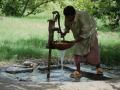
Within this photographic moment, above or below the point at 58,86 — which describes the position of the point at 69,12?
above

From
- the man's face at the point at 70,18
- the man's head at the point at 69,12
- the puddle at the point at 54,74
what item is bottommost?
the puddle at the point at 54,74

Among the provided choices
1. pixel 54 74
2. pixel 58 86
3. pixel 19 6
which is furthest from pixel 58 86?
pixel 19 6

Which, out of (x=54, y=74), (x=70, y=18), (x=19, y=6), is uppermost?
(x=19, y=6)

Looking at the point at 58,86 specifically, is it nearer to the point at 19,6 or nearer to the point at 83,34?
the point at 83,34

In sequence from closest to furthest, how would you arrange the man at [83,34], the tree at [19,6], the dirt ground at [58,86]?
the dirt ground at [58,86] < the man at [83,34] < the tree at [19,6]

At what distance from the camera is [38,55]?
445 inches

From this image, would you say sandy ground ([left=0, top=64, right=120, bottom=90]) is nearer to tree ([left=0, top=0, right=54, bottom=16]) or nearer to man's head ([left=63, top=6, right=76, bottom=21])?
man's head ([left=63, top=6, right=76, bottom=21])

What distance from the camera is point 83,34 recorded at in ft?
28.0

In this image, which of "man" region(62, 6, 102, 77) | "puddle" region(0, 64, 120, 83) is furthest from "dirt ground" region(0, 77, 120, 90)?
"man" region(62, 6, 102, 77)

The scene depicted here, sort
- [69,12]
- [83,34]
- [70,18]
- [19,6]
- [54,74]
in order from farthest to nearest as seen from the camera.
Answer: [19,6] < [54,74] < [83,34] < [70,18] < [69,12]

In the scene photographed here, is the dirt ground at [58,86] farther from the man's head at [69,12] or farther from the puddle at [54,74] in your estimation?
the man's head at [69,12]

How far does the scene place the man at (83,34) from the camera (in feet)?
27.6

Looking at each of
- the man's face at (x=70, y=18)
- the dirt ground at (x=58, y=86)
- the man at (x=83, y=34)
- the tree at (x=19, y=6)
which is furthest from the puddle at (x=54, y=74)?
the tree at (x=19, y=6)

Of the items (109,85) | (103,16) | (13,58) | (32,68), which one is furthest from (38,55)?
(109,85)
